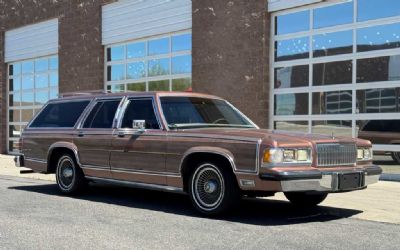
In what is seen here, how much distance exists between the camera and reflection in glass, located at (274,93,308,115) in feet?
43.5

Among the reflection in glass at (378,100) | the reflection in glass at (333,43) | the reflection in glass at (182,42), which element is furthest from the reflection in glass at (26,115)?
the reflection in glass at (378,100)

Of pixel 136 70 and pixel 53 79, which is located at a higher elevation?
pixel 136 70

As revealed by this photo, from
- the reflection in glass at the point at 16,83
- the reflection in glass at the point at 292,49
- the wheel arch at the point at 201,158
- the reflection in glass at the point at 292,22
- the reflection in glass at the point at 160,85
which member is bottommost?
the wheel arch at the point at 201,158

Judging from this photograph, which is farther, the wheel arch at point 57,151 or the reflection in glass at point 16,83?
the reflection in glass at point 16,83

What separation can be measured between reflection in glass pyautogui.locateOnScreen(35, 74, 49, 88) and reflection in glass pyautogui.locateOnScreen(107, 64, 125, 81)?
11.7 ft

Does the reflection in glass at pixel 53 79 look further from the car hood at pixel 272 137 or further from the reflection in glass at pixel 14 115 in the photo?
the car hood at pixel 272 137

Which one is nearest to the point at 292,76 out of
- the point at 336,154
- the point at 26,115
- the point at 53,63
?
the point at 336,154

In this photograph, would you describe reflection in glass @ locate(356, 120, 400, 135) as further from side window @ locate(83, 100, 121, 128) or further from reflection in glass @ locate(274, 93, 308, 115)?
Answer: side window @ locate(83, 100, 121, 128)

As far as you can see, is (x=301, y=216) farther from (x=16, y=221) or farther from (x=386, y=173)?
(x=386, y=173)

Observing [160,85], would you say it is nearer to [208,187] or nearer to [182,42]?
[182,42]

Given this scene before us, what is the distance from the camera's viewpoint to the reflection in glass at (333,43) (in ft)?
40.6

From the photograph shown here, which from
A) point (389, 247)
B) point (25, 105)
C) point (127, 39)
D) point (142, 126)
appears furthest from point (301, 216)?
point (25, 105)

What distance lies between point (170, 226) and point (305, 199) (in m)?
2.37

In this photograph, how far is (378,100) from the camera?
39.0ft
